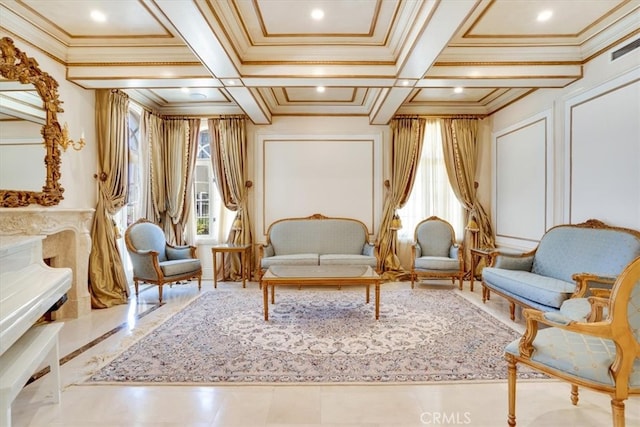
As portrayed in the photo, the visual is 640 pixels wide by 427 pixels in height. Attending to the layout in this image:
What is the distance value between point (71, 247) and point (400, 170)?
15.6ft

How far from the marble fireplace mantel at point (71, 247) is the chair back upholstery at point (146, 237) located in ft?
2.13

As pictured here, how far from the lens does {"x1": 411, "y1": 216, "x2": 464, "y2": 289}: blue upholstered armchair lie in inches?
191

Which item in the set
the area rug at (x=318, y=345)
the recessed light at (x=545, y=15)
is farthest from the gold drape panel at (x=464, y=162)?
the recessed light at (x=545, y=15)

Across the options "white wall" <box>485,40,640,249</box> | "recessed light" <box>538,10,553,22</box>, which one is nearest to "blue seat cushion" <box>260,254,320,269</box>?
"white wall" <box>485,40,640,249</box>

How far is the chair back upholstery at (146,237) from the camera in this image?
4516mm

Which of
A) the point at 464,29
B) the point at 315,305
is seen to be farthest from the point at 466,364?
the point at 464,29

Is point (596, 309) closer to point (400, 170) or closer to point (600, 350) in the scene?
point (600, 350)

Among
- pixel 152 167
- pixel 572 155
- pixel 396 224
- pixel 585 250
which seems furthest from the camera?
pixel 396 224

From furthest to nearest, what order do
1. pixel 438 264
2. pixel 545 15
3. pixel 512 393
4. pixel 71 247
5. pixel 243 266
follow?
1. pixel 243 266
2. pixel 438 264
3. pixel 71 247
4. pixel 545 15
5. pixel 512 393

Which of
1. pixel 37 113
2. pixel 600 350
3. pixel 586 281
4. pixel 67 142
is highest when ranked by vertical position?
pixel 37 113

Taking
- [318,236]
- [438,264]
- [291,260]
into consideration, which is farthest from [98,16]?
[438,264]

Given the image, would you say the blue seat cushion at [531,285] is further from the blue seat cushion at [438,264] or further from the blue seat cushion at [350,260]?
the blue seat cushion at [350,260]

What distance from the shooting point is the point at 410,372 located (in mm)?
2393

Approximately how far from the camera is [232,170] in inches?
216
